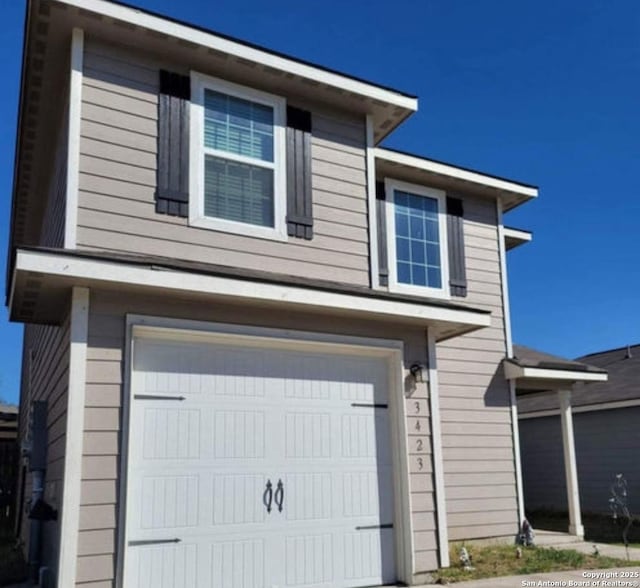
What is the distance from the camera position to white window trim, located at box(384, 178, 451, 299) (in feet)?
29.7

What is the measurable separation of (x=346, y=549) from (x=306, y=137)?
161 inches

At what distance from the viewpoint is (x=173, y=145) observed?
6152 mm

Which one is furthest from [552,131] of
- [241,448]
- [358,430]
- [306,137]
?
[241,448]

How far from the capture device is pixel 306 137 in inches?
275

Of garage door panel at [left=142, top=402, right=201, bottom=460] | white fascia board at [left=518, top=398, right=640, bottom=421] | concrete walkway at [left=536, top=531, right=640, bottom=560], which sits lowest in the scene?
concrete walkway at [left=536, top=531, right=640, bottom=560]

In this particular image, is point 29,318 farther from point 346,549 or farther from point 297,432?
point 346,549

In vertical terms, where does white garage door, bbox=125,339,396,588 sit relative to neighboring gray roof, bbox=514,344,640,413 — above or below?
below

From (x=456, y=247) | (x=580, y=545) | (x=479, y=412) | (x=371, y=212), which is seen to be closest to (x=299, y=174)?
(x=371, y=212)

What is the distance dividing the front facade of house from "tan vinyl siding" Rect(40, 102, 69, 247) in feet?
0.27

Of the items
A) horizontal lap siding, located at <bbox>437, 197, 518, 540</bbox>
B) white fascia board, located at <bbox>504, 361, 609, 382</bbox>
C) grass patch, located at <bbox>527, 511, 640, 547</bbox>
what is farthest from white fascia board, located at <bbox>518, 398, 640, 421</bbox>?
horizontal lap siding, located at <bbox>437, 197, 518, 540</bbox>

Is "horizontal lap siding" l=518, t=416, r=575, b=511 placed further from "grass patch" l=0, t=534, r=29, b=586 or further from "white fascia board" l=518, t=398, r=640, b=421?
"grass patch" l=0, t=534, r=29, b=586

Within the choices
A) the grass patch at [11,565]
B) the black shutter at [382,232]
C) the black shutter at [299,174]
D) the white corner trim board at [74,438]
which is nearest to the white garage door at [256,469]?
the white corner trim board at [74,438]

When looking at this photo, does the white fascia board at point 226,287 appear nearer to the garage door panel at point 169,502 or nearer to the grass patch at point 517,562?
the garage door panel at point 169,502

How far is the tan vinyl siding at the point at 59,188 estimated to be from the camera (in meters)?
6.06
